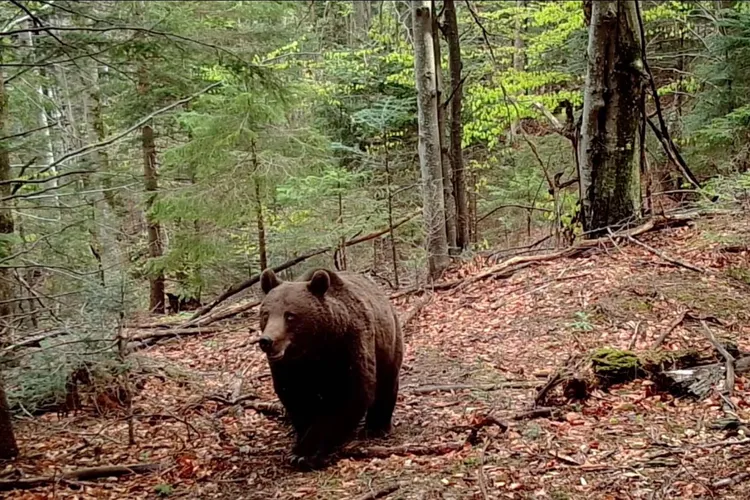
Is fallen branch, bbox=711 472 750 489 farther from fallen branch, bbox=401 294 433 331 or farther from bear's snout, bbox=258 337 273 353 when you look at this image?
fallen branch, bbox=401 294 433 331

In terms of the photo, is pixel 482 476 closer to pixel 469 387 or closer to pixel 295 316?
pixel 295 316

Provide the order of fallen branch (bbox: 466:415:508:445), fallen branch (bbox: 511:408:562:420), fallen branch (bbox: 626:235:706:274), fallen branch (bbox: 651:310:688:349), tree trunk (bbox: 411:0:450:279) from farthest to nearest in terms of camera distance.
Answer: tree trunk (bbox: 411:0:450:279) < fallen branch (bbox: 626:235:706:274) < fallen branch (bbox: 651:310:688:349) < fallen branch (bbox: 511:408:562:420) < fallen branch (bbox: 466:415:508:445)

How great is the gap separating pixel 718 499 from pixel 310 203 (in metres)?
10.1

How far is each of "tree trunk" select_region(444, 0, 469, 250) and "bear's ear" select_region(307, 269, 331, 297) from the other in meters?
8.95

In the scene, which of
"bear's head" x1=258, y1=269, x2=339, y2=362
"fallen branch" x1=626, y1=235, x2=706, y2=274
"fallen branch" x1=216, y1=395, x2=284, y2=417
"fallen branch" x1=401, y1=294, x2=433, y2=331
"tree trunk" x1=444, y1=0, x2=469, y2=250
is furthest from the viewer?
"tree trunk" x1=444, y1=0, x2=469, y2=250

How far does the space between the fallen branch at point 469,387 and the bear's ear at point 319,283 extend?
7.26ft

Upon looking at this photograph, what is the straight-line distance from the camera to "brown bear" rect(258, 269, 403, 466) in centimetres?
459

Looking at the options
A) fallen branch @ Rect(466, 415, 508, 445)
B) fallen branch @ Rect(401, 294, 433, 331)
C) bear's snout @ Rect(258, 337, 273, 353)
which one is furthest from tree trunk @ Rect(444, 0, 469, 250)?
bear's snout @ Rect(258, 337, 273, 353)

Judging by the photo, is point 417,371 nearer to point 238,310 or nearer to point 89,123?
point 238,310

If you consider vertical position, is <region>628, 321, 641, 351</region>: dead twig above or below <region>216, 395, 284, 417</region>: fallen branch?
above

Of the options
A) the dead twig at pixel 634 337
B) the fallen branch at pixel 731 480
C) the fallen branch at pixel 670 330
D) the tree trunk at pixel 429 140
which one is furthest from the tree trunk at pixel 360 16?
the fallen branch at pixel 731 480

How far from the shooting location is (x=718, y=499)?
3.16 m

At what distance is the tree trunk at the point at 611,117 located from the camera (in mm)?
10070

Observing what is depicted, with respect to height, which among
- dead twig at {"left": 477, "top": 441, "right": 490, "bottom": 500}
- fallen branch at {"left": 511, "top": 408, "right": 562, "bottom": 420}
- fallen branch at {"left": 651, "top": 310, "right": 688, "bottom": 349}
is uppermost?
dead twig at {"left": 477, "top": 441, "right": 490, "bottom": 500}
